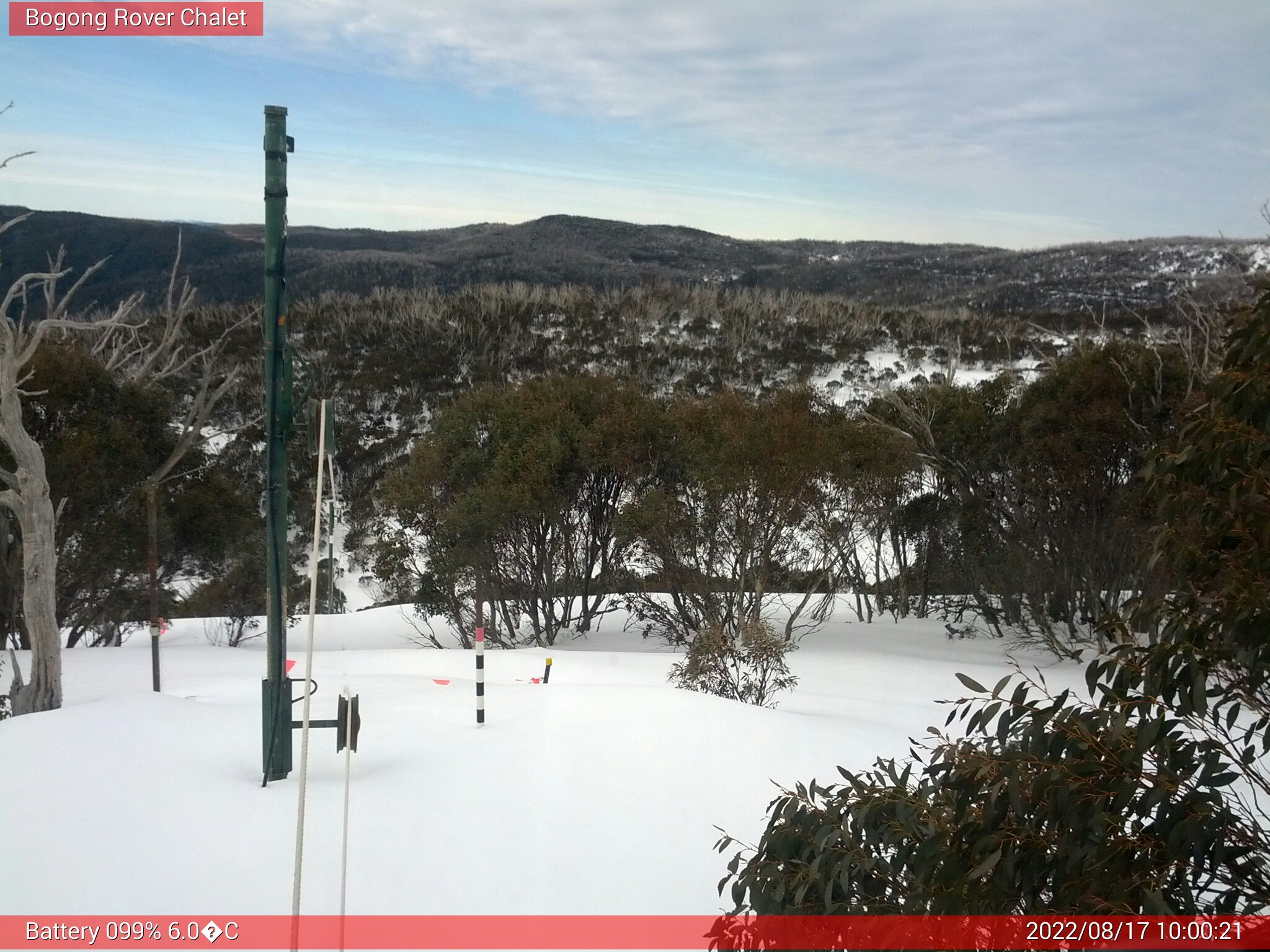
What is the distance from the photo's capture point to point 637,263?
61.5 m

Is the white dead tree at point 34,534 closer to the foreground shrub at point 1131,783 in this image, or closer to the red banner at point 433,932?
the red banner at point 433,932

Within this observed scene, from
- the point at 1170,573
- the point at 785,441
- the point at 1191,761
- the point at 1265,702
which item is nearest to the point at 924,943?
the point at 1191,761

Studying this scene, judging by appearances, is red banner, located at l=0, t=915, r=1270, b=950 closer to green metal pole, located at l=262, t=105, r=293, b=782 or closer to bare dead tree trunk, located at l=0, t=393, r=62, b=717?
green metal pole, located at l=262, t=105, r=293, b=782

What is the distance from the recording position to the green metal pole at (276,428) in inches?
196

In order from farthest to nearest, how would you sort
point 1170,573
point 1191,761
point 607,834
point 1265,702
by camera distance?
point 607,834 → point 1170,573 → point 1265,702 → point 1191,761

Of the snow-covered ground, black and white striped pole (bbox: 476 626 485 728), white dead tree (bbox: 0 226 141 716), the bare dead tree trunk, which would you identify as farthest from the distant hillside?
black and white striped pole (bbox: 476 626 485 728)

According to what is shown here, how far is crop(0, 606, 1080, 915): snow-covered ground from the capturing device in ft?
12.7

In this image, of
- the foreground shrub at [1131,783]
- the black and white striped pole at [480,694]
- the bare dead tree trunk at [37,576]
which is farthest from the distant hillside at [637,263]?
the foreground shrub at [1131,783]

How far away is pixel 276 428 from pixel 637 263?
190ft

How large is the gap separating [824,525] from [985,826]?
43.2 ft

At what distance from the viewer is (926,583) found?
18.3m

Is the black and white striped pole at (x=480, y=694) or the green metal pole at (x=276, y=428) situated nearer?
the green metal pole at (x=276, y=428)

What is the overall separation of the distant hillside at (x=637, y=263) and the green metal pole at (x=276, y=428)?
22.6 metres

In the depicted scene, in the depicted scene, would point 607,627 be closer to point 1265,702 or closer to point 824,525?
point 824,525
